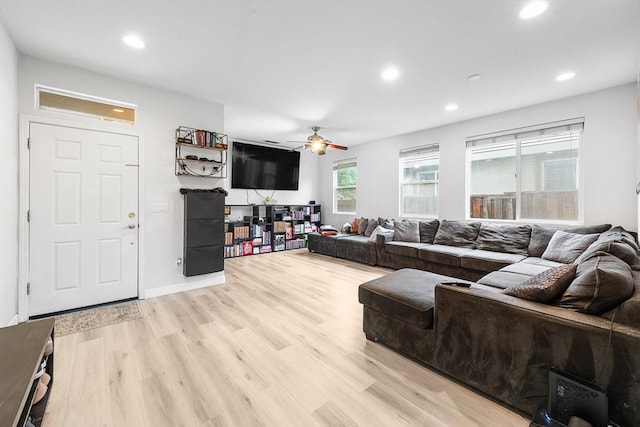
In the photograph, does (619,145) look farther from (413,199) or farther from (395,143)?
(395,143)

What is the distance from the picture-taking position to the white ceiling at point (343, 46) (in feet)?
6.51

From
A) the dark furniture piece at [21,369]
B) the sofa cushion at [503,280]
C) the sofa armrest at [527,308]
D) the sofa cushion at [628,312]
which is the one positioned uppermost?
the sofa cushion at [628,312]

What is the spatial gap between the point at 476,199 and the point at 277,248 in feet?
14.5

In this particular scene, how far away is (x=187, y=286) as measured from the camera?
3637 mm

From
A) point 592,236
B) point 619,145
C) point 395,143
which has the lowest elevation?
point 592,236

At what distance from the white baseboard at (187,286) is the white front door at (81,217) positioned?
0.65 feet

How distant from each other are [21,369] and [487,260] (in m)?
4.31

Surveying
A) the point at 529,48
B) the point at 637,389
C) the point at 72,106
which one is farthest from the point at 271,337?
the point at 529,48

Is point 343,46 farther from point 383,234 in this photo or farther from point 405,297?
point 383,234

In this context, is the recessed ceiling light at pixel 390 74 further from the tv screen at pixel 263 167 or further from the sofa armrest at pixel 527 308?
the tv screen at pixel 263 167

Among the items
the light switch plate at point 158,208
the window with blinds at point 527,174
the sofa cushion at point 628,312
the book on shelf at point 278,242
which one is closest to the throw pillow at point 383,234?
the window with blinds at point 527,174

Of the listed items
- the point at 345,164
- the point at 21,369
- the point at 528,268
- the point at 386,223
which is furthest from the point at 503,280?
the point at 345,164

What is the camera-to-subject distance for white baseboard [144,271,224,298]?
3.38 meters

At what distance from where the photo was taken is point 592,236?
3.06 m
